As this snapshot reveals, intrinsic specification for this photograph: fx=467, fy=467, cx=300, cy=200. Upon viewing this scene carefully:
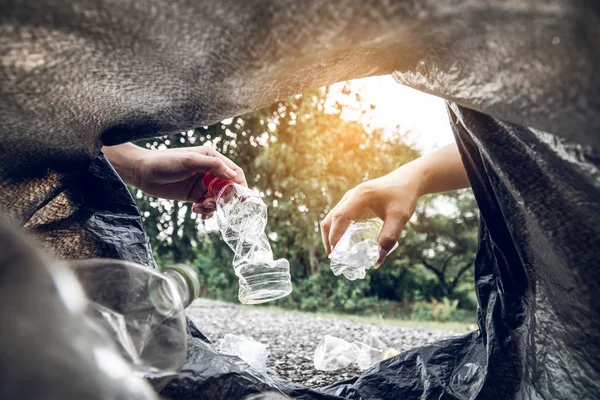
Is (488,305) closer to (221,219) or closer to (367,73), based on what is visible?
(367,73)

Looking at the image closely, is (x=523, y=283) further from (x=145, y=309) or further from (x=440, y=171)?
(x=145, y=309)

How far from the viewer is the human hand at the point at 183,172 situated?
1777 mm

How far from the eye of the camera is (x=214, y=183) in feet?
6.04

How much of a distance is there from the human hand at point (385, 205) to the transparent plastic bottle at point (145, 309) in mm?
762

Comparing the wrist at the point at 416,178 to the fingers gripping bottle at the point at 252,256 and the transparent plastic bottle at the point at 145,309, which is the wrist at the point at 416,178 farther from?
the transparent plastic bottle at the point at 145,309

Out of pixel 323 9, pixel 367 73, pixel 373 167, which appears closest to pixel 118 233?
pixel 367 73

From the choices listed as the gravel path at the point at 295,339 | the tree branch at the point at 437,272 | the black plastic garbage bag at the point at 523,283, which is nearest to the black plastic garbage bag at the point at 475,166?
the black plastic garbage bag at the point at 523,283

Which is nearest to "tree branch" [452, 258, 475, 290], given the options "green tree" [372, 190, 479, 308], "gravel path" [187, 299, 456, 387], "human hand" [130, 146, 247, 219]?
"green tree" [372, 190, 479, 308]

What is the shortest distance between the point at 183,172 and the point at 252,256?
969 mm

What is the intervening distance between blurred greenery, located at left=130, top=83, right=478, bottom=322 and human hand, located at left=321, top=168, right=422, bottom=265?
7.58 m

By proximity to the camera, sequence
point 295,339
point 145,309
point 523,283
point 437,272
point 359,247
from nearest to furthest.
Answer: point 145,309, point 523,283, point 359,247, point 295,339, point 437,272

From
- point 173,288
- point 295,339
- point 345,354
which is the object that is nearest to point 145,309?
point 173,288

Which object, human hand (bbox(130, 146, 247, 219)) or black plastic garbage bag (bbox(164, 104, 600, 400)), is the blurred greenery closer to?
human hand (bbox(130, 146, 247, 219))

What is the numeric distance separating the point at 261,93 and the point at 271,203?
9649 millimetres
